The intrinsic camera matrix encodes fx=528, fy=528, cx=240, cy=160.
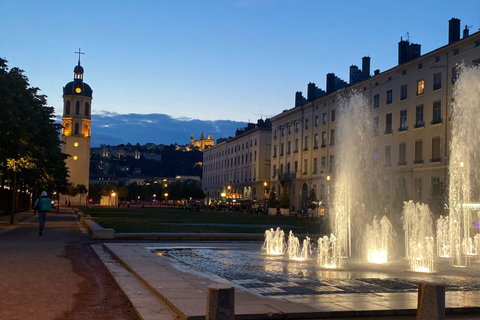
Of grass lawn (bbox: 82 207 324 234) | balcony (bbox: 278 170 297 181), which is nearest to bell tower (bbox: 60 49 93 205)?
balcony (bbox: 278 170 297 181)

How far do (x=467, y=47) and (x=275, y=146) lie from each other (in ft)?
153

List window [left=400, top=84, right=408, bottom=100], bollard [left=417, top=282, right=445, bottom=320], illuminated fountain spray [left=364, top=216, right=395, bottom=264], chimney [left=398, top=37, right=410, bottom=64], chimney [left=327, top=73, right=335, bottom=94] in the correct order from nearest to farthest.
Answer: bollard [left=417, top=282, right=445, bottom=320], illuminated fountain spray [left=364, top=216, right=395, bottom=264], window [left=400, top=84, right=408, bottom=100], chimney [left=398, top=37, right=410, bottom=64], chimney [left=327, top=73, right=335, bottom=94]

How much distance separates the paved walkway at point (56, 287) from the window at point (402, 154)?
39.4 m

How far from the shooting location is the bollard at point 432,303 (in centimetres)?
597

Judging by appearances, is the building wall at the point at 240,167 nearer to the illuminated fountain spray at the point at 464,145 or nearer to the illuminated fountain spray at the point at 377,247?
the illuminated fountain spray at the point at 464,145

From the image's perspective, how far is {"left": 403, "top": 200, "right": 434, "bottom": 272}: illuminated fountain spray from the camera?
49.8 feet

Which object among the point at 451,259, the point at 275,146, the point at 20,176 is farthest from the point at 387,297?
the point at 275,146

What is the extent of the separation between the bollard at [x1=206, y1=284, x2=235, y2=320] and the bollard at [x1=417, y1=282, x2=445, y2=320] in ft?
7.20

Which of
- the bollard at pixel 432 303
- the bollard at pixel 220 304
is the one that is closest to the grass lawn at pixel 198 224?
the bollard at pixel 220 304

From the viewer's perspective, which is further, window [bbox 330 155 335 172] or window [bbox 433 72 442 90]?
window [bbox 330 155 335 172]

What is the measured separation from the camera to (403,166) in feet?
166

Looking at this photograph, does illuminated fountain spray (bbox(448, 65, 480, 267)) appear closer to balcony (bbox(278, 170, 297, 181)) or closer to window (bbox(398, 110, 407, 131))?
window (bbox(398, 110, 407, 131))

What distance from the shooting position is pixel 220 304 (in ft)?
19.2

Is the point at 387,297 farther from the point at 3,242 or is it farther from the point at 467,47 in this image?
the point at 467,47
